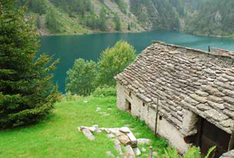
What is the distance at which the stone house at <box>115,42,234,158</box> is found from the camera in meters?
6.70

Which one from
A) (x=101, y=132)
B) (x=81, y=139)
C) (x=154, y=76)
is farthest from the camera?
(x=154, y=76)

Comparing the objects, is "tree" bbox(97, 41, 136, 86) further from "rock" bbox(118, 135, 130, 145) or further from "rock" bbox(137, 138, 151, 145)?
"rock" bbox(118, 135, 130, 145)

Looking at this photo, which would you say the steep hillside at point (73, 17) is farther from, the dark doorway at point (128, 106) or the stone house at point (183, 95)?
the stone house at point (183, 95)

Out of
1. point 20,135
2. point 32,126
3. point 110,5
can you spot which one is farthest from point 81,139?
point 110,5

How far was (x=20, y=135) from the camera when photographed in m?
11.0

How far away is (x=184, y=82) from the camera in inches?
446

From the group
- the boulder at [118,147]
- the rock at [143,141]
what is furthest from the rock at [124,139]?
the rock at [143,141]

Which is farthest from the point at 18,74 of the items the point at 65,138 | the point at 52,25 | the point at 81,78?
the point at 52,25

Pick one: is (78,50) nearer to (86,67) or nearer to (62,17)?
(86,67)

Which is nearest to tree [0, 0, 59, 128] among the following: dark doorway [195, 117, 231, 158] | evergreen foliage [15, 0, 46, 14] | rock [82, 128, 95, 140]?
rock [82, 128, 95, 140]

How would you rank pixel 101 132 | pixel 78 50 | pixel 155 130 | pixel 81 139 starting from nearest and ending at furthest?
pixel 81 139
pixel 101 132
pixel 155 130
pixel 78 50

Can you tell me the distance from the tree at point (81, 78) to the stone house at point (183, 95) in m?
24.4

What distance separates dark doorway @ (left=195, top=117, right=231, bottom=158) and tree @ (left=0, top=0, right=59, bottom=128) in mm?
9149

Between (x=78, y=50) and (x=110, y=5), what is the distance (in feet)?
407
